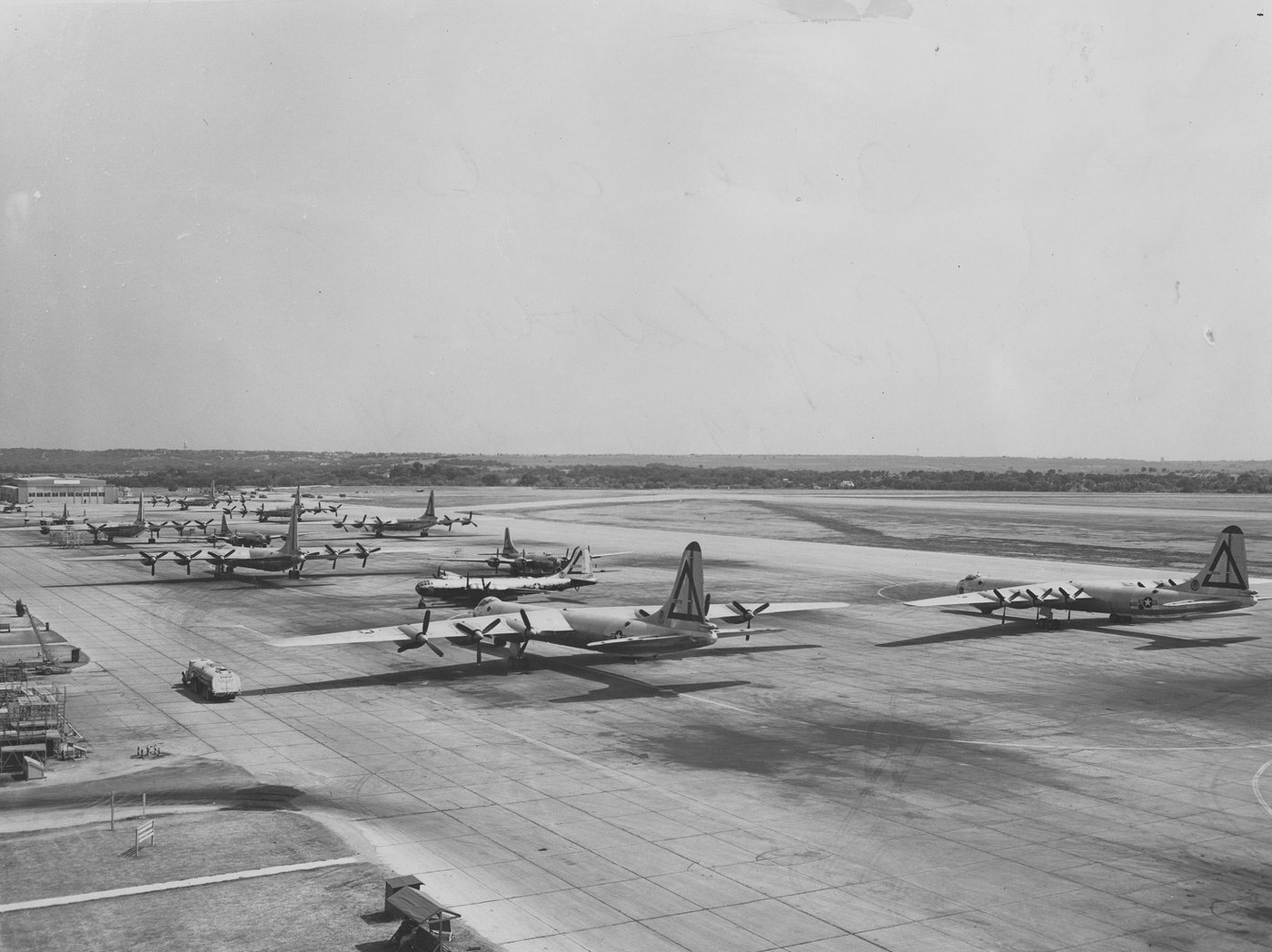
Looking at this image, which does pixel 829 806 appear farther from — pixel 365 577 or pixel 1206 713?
pixel 365 577

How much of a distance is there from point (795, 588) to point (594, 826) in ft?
164

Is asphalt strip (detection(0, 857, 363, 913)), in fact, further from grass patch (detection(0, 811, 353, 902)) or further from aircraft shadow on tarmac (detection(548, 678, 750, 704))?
aircraft shadow on tarmac (detection(548, 678, 750, 704))

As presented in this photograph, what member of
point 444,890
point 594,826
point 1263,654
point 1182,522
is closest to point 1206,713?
point 1263,654

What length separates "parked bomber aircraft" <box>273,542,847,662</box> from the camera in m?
42.9

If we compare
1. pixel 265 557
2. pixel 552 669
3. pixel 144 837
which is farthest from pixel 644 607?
pixel 144 837

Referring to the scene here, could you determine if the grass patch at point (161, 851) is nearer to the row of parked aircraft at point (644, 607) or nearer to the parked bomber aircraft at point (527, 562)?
the row of parked aircraft at point (644, 607)

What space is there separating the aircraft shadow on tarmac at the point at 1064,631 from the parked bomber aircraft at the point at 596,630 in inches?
511

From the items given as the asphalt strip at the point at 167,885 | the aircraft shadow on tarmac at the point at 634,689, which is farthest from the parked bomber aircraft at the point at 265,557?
the asphalt strip at the point at 167,885

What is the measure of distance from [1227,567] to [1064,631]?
30.6 ft

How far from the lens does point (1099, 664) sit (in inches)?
1957

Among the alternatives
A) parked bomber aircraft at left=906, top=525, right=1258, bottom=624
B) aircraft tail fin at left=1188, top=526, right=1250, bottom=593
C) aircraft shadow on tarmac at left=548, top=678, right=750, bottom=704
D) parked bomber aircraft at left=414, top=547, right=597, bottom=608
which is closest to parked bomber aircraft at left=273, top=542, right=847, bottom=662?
aircraft shadow on tarmac at left=548, top=678, right=750, bottom=704

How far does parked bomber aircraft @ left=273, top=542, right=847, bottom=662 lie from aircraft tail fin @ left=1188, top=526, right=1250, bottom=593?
26.3 metres

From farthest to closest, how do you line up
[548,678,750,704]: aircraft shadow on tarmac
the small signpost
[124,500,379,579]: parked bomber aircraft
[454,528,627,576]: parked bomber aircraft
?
[124,500,379,579]: parked bomber aircraft, [454,528,627,576]: parked bomber aircraft, [548,678,750,704]: aircraft shadow on tarmac, the small signpost

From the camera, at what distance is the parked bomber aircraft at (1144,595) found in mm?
55312
